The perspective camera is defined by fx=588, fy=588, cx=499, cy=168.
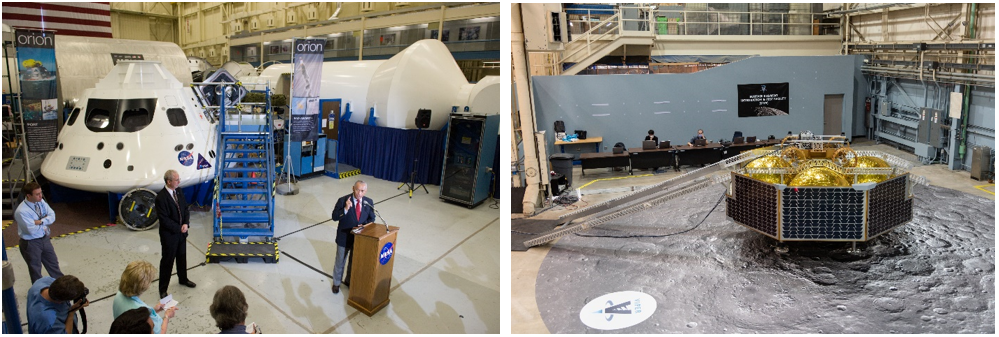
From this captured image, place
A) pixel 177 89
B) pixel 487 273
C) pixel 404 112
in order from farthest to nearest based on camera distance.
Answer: pixel 404 112, pixel 177 89, pixel 487 273

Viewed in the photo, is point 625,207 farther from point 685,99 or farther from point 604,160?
point 685,99

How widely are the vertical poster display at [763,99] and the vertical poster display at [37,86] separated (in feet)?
49.0

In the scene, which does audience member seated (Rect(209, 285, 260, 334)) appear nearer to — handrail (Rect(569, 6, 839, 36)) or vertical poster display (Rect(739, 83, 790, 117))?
vertical poster display (Rect(739, 83, 790, 117))

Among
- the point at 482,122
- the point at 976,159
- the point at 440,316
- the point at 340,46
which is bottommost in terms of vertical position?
the point at 440,316

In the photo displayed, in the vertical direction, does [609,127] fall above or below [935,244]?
above

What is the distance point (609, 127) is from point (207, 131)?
9.48m

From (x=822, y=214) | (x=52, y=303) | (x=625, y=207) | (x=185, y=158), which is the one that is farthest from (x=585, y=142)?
(x=52, y=303)

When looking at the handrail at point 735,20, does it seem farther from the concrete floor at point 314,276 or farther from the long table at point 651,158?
the concrete floor at point 314,276

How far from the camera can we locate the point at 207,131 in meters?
9.53

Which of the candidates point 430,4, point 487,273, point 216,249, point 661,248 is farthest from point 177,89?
point 430,4

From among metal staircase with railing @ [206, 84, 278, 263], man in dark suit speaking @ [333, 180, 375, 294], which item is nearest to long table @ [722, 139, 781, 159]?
metal staircase with railing @ [206, 84, 278, 263]

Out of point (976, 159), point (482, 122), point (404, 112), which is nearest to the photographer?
point (482, 122)

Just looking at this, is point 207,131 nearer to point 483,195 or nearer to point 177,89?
point 177,89

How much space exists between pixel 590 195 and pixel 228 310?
8.81m
